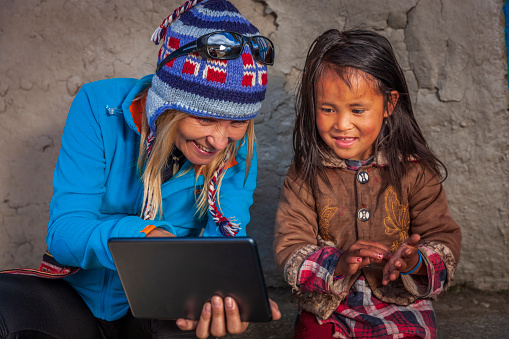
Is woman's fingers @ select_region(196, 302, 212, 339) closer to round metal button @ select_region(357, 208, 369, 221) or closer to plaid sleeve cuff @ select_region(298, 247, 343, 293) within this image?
plaid sleeve cuff @ select_region(298, 247, 343, 293)

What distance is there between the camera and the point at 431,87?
2.52 meters

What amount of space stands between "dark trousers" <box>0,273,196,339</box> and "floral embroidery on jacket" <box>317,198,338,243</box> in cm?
59

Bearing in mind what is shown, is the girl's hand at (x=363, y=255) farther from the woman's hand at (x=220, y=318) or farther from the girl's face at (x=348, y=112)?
the girl's face at (x=348, y=112)

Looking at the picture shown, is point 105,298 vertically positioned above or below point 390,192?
below

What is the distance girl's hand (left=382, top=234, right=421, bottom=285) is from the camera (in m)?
1.64

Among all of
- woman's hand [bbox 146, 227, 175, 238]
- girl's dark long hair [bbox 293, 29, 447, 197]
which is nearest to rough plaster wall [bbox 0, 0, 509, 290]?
girl's dark long hair [bbox 293, 29, 447, 197]

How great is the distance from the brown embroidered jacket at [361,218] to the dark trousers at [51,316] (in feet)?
1.58

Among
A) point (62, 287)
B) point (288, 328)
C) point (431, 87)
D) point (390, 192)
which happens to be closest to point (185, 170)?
point (62, 287)

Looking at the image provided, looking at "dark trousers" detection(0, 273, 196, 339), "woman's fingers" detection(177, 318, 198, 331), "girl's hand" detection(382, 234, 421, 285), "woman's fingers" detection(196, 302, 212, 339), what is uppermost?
"girl's hand" detection(382, 234, 421, 285)

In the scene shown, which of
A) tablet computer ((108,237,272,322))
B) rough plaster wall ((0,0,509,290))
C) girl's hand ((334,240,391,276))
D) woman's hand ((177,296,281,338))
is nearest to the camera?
tablet computer ((108,237,272,322))

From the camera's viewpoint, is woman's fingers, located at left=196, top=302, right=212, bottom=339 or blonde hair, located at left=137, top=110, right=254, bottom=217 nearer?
woman's fingers, located at left=196, top=302, right=212, bottom=339

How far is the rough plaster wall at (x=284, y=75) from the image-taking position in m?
2.47

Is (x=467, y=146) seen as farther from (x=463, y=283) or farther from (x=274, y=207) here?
(x=274, y=207)

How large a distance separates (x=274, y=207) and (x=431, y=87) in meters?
0.93
